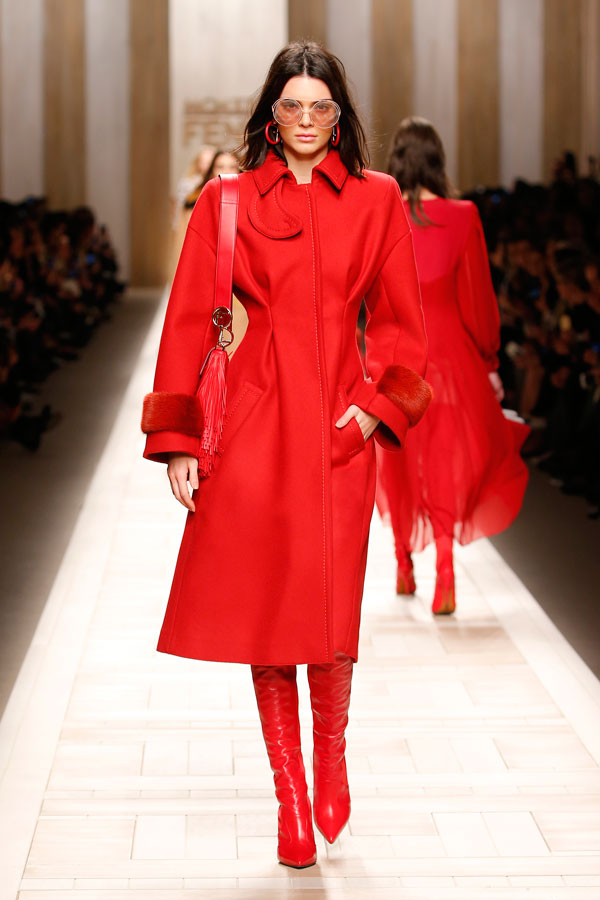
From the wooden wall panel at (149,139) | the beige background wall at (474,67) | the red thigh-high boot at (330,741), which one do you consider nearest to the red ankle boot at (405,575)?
the red thigh-high boot at (330,741)

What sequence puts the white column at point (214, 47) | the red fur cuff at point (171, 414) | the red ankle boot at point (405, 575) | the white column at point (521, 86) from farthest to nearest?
the white column at point (521, 86) → the white column at point (214, 47) → the red ankle boot at point (405, 575) → the red fur cuff at point (171, 414)

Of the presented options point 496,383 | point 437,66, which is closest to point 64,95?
point 437,66

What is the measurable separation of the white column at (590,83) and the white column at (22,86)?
5560 millimetres

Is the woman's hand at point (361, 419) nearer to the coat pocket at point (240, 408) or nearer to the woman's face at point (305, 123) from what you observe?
the coat pocket at point (240, 408)

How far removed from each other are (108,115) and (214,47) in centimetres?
130

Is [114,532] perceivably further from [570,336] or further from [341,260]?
[341,260]

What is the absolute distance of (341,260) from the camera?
219cm

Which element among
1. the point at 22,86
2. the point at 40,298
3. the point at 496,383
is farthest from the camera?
the point at 22,86

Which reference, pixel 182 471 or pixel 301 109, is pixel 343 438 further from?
pixel 301 109

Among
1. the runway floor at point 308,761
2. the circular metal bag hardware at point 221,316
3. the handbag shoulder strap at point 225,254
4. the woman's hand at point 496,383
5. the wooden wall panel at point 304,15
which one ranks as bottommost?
the runway floor at point 308,761

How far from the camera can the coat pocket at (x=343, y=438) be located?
221 cm

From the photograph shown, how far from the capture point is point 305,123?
7.08 ft

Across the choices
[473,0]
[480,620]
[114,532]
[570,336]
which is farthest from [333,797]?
[473,0]

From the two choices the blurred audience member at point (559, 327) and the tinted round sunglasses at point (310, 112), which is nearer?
the tinted round sunglasses at point (310, 112)
